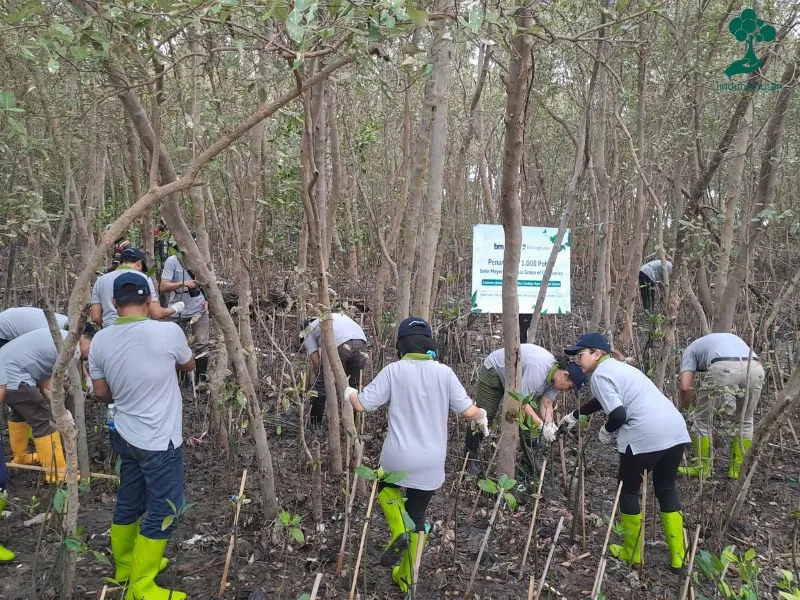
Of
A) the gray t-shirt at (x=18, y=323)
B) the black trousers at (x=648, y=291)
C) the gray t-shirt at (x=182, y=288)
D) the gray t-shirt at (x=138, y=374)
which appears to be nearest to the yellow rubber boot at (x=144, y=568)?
the gray t-shirt at (x=138, y=374)

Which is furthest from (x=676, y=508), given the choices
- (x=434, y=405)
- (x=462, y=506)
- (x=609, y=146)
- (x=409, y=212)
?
(x=609, y=146)

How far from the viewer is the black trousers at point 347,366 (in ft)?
15.1

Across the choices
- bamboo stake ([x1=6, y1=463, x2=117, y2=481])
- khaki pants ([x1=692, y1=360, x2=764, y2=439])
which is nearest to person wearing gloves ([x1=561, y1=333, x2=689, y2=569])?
khaki pants ([x1=692, y1=360, x2=764, y2=439])

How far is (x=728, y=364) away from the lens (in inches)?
164

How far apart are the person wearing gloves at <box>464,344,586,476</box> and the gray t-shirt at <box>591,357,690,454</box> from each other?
46 centimetres

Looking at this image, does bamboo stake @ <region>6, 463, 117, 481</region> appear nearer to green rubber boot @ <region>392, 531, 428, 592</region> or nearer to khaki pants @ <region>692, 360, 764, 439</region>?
green rubber boot @ <region>392, 531, 428, 592</region>

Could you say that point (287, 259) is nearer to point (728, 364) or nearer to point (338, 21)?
point (728, 364)

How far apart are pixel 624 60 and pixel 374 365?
11.8 feet

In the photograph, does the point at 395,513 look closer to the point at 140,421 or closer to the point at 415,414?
the point at 415,414

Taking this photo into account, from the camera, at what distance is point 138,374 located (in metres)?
2.68

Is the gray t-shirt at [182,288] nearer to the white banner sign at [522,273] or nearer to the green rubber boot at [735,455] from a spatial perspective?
the white banner sign at [522,273]

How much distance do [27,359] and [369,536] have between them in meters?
2.31

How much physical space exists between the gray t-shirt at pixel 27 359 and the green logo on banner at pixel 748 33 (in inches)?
190

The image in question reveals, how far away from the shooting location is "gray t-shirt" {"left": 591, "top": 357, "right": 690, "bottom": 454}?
3227 mm
